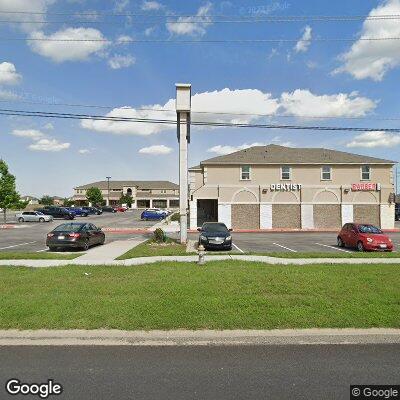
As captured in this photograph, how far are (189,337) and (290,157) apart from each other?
101 ft

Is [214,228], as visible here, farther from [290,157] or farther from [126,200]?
[126,200]

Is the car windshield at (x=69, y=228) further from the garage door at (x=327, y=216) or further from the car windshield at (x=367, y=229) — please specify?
the garage door at (x=327, y=216)

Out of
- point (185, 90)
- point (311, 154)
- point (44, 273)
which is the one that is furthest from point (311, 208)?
point (44, 273)

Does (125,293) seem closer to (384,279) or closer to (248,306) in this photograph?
(248,306)

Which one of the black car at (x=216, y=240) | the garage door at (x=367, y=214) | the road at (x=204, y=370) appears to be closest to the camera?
the road at (x=204, y=370)

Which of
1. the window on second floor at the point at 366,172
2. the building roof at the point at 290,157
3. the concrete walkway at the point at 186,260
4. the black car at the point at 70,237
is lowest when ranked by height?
the concrete walkway at the point at 186,260

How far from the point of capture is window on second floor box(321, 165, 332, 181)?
33.3 metres

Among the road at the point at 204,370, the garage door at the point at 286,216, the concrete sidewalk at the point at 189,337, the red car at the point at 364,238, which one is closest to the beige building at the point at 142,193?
the garage door at the point at 286,216

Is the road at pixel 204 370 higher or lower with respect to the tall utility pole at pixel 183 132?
lower

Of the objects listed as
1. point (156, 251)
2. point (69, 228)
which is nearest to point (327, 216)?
point (156, 251)

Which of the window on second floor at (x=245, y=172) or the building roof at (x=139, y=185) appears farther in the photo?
the building roof at (x=139, y=185)

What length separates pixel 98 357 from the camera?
4.94 m

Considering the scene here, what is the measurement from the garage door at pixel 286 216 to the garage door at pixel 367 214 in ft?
18.6

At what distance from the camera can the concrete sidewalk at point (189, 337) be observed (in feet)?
17.9
